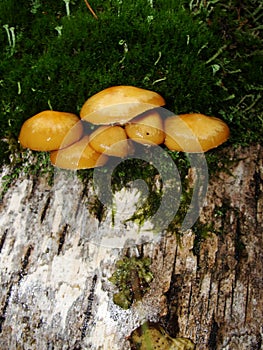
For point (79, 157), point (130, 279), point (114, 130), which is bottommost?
point (130, 279)

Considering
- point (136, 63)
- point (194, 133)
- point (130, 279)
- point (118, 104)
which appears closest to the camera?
point (130, 279)

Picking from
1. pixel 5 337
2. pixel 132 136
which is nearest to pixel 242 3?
pixel 132 136

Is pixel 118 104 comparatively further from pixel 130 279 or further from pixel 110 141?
pixel 130 279

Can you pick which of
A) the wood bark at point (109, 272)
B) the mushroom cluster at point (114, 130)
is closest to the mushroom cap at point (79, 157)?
the mushroom cluster at point (114, 130)

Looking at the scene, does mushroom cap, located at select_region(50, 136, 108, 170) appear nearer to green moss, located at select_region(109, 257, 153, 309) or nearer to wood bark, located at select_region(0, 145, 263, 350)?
wood bark, located at select_region(0, 145, 263, 350)

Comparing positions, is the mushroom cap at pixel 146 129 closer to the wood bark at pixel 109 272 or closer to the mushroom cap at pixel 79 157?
the mushroom cap at pixel 79 157

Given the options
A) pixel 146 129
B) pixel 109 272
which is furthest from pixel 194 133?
pixel 109 272

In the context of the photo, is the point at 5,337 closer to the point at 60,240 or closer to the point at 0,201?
the point at 60,240
